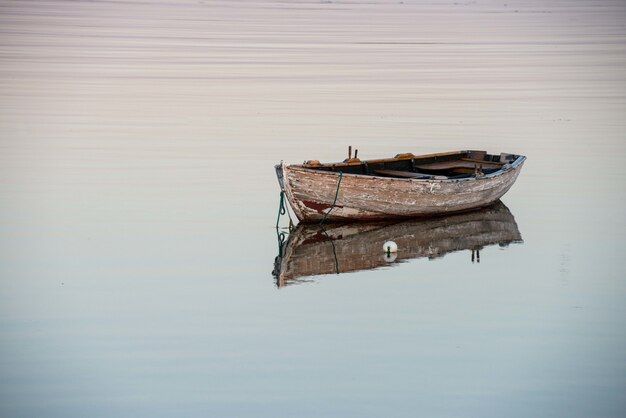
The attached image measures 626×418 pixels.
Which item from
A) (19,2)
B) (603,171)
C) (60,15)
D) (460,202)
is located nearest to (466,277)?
(460,202)

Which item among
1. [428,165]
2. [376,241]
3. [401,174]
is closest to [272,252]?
[376,241]

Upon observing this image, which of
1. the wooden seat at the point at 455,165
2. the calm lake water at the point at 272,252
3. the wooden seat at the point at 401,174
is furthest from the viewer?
the wooden seat at the point at 455,165

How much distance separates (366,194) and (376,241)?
0.92 meters

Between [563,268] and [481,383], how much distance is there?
15.2 feet

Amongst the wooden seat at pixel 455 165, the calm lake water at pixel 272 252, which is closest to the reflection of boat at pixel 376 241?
the calm lake water at pixel 272 252

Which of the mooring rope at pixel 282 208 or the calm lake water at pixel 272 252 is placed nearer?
the calm lake water at pixel 272 252

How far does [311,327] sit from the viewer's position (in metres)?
12.0

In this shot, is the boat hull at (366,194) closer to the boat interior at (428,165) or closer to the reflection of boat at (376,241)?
the reflection of boat at (376,241)

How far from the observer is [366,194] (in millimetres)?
16547

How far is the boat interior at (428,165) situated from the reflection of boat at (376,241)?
0.74 metres

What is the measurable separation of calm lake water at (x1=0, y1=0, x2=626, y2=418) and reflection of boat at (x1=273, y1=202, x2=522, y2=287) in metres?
0.08

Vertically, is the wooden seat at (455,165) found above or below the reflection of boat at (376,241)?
above

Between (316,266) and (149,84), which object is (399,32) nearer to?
(149,84)

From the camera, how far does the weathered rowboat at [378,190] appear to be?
16266 mm
